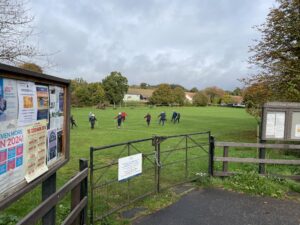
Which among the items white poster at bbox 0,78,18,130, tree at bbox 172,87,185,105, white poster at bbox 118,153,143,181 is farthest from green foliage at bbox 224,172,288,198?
tree at bbox 172,87,185,105

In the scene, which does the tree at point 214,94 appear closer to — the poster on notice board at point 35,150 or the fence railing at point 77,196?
the fence railing at point 77,196

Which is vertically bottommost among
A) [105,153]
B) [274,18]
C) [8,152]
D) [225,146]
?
[105,153]

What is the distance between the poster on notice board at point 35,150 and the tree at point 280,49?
14456 millimetres

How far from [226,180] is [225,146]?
840 millimetres

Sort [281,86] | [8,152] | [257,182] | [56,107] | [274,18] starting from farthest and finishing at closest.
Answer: [274,18] < [281,86] < [257,182] < [56,107] < [8,152]

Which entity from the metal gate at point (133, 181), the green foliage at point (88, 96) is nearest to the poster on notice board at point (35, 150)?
the metal gate at point (133, 181)

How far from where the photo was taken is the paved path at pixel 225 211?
209 inches

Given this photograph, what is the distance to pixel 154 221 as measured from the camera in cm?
526

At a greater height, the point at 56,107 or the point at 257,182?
the point at 56,107

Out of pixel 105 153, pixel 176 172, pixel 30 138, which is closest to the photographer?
pixel 30 138

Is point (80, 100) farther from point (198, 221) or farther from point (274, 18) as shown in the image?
point (198, 221)

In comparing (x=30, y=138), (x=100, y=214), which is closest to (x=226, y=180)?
(x=100, y=214)

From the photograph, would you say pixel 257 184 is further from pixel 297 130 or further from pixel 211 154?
pixel 297 130

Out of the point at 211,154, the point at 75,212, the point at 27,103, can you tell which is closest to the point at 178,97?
the point at 211,154
